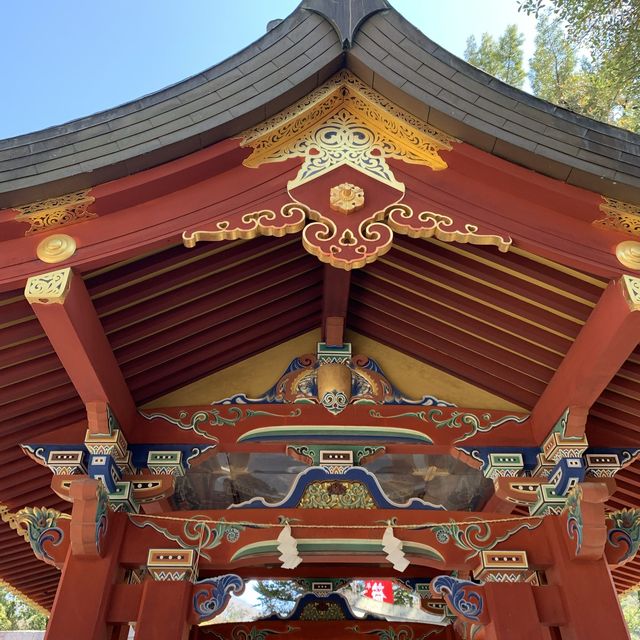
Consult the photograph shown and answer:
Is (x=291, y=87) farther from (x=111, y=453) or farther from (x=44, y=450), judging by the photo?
(x=44, y=450)

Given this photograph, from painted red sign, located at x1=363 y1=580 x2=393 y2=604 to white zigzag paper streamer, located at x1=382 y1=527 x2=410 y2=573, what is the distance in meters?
2.59

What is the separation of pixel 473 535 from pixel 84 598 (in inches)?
97.7

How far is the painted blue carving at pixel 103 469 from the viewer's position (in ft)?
13.3

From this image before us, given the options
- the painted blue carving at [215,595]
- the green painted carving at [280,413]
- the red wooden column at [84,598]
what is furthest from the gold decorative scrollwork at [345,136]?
the red wooden column at [84,598]

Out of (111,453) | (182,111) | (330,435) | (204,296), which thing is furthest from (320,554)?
(182,111)

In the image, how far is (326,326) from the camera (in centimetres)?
476

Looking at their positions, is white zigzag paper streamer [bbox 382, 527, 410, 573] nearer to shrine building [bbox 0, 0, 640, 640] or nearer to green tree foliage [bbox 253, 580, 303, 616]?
shrine building [bbox 0, 0, 640, 640]

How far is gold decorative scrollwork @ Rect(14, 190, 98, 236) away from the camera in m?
3.41

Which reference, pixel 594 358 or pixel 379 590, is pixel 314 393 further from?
pixel 379 590

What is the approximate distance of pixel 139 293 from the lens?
404 cm

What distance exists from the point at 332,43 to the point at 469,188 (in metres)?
1.12

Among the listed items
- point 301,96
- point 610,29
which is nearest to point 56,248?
point 301,96

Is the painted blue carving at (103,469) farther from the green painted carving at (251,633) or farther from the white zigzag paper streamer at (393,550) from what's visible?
the green painted carving at (251,633)

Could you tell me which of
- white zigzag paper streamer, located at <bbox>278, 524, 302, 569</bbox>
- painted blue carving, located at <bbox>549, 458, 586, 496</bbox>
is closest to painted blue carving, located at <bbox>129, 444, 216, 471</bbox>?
white zigzag paper streamer, located at <bbox>278, 524, 302, 569</bbox>
